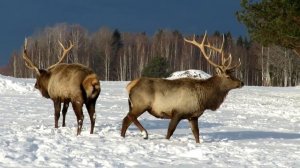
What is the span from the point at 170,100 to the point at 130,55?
2676 inches

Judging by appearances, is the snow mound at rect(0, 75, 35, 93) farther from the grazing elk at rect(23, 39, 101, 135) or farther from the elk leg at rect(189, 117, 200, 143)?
the elk leg at rect(189, 117, 200, 143)

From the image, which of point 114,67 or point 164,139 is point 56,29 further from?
point 164,139

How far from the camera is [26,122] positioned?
12.8 metres

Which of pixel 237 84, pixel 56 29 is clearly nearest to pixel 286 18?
pixel 237 84

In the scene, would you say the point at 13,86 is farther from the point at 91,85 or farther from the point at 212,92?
the point at 212,92

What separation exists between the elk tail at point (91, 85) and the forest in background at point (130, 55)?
59.7 m

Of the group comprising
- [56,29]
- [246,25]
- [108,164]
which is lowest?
[108,164]

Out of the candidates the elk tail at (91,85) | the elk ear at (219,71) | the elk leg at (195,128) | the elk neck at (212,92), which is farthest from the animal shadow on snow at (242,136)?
the elk tail at (91,85)

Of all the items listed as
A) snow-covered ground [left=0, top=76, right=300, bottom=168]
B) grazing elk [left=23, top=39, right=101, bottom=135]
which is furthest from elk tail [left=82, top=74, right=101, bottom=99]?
snow-covered ground [left=0, top=76, right=300, bottom=168]

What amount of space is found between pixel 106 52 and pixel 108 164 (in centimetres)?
6885

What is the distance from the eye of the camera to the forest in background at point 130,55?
73.5 m

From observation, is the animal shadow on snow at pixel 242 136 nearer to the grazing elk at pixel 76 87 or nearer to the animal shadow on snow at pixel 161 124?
the animal shadow on snow at pixel 161 124

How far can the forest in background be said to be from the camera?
241ft

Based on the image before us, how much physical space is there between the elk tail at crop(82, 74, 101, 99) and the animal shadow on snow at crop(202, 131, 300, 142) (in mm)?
2545
